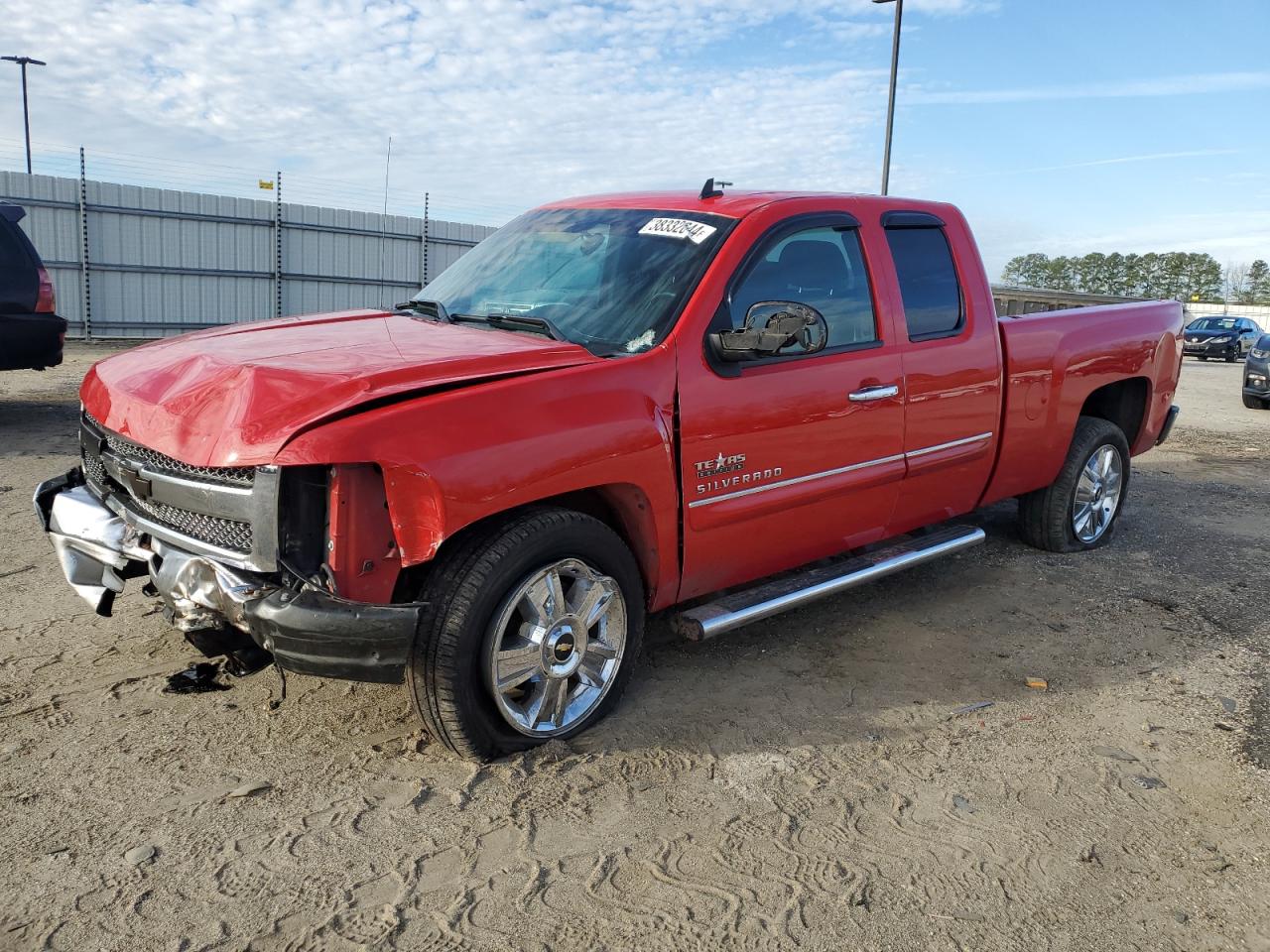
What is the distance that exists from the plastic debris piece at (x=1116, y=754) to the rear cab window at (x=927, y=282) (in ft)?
6.21

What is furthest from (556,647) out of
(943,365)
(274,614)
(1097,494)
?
(1097,494)

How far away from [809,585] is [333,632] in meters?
2.09

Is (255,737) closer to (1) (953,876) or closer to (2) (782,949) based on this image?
(2) (782,949)

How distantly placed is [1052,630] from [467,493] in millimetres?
3160

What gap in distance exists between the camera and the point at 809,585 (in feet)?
14.1

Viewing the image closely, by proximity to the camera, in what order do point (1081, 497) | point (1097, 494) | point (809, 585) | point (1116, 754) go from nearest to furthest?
point (1116, 754)
point (809, 585)
point (1081, 497)
point (1097, 494)

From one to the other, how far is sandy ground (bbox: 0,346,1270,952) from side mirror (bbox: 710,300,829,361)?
1319 millimetres

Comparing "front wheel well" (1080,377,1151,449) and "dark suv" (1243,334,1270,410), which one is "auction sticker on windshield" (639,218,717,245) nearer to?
"front wheel well" (1080,377,1151,449)

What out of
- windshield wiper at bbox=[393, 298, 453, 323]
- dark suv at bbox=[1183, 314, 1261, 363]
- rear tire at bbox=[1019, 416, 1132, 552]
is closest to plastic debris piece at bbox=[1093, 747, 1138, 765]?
rear tire at bbox=[1019, 416, 1132, 552]

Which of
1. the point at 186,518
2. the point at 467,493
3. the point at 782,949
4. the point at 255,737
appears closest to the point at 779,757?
the point at 782,949

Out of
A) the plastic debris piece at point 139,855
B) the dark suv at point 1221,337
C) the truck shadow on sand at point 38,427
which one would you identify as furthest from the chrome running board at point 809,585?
the dark suv at point 1221,337

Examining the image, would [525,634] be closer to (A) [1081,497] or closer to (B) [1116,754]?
(B) [1116,754]

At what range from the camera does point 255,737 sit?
3.48 metres

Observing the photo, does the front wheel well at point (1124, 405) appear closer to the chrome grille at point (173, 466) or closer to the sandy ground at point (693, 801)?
the sandy ground at point (693, 801)
